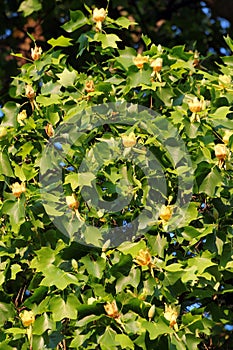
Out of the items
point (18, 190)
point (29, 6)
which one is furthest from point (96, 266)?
point (29, 6)

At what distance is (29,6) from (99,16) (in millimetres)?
1766

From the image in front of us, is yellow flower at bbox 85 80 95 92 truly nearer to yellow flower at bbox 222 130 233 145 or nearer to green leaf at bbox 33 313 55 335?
yellow flower at bbox 222 130 233 145

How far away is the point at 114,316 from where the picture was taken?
1.95 meters

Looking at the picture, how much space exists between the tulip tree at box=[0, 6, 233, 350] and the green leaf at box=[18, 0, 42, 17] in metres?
1.77

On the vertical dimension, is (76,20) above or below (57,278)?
above

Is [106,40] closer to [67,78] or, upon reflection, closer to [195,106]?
[67,78]

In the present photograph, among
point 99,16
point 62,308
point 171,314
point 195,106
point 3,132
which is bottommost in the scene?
point 171,314

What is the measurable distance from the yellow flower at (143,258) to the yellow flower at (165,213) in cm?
12

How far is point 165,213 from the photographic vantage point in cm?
206

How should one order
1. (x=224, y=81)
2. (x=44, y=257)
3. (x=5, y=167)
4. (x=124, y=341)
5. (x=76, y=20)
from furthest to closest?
(x=76, y=20) < (x=224, y=81) < (x=5, y=167) < (x=44, y=257) < (x=124, y=341)

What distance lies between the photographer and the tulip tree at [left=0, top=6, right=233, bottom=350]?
2.03 metres

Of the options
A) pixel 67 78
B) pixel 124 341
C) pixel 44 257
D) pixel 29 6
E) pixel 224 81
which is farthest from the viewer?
pixel 29 6

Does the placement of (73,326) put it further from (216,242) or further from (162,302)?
(216,242)

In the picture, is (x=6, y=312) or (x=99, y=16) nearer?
(x=6, y=312)
